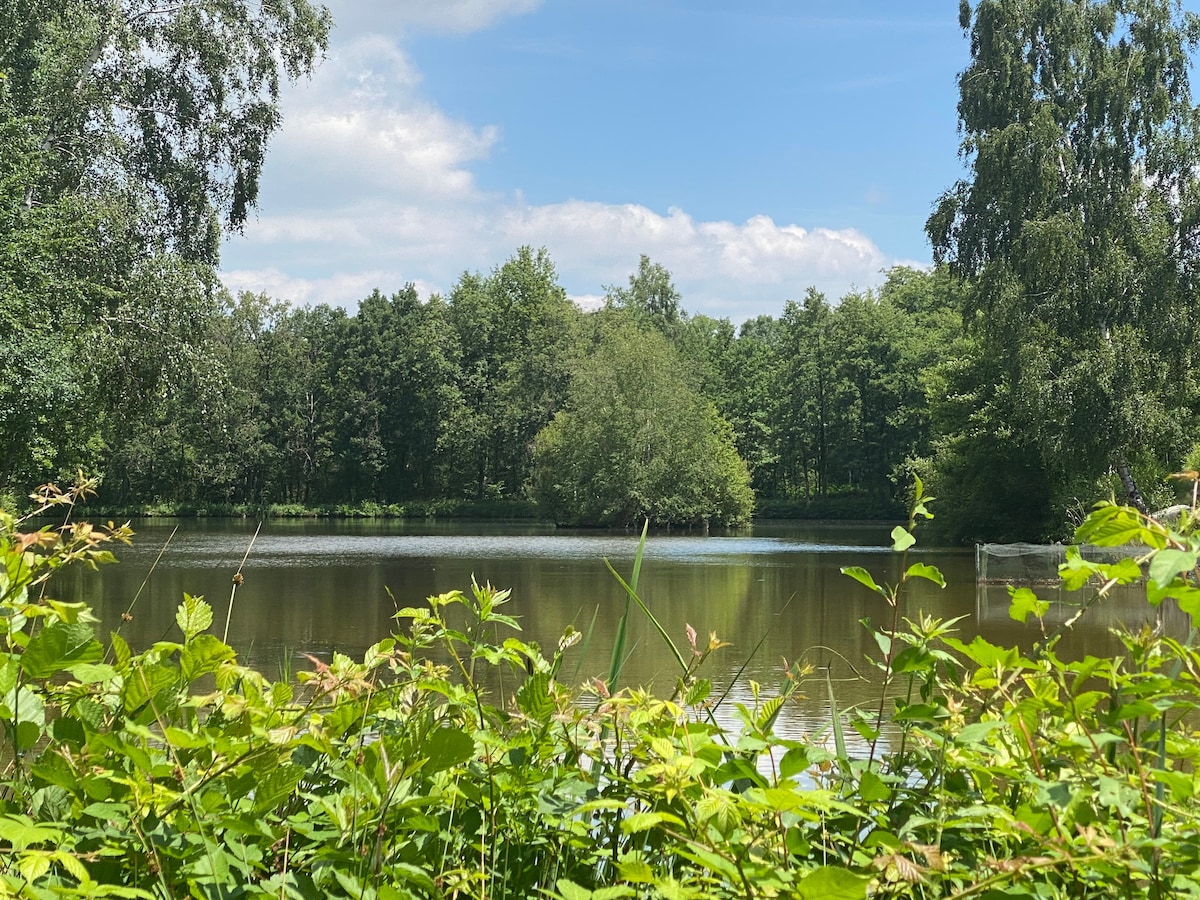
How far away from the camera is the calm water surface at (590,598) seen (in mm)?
9523

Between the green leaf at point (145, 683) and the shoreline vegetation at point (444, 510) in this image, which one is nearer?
the green leaf at point (145, 683)

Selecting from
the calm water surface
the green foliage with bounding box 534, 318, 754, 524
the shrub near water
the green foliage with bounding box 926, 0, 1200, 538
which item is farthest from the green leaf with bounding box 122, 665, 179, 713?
the green foliage with bounding box 534, 318, 754, 524

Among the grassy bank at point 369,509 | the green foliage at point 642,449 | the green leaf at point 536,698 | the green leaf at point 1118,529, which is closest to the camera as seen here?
the green leaf at point 1118,529

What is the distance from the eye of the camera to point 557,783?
1.38 m

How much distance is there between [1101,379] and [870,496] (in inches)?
1390

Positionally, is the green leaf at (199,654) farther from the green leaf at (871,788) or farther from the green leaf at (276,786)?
the green leaf at (871,788)

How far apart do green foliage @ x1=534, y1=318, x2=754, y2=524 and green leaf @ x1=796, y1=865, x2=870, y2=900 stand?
42338 mm

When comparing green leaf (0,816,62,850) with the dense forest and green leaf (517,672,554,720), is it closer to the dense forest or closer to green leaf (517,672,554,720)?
green leaf (517,672,554,720)

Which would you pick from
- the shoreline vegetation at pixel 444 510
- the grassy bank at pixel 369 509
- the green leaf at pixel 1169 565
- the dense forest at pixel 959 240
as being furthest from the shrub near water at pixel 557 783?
the grassy bank at pixel 369 509

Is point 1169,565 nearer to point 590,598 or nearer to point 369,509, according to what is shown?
point 590,598

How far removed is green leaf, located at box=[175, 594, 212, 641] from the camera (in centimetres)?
143

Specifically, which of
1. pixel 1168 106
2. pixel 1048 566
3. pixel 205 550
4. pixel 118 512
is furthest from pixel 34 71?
pixel 118 512

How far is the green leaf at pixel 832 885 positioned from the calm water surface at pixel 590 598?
1920 mm

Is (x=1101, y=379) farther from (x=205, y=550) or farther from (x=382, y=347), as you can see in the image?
(x=382, y=347)
